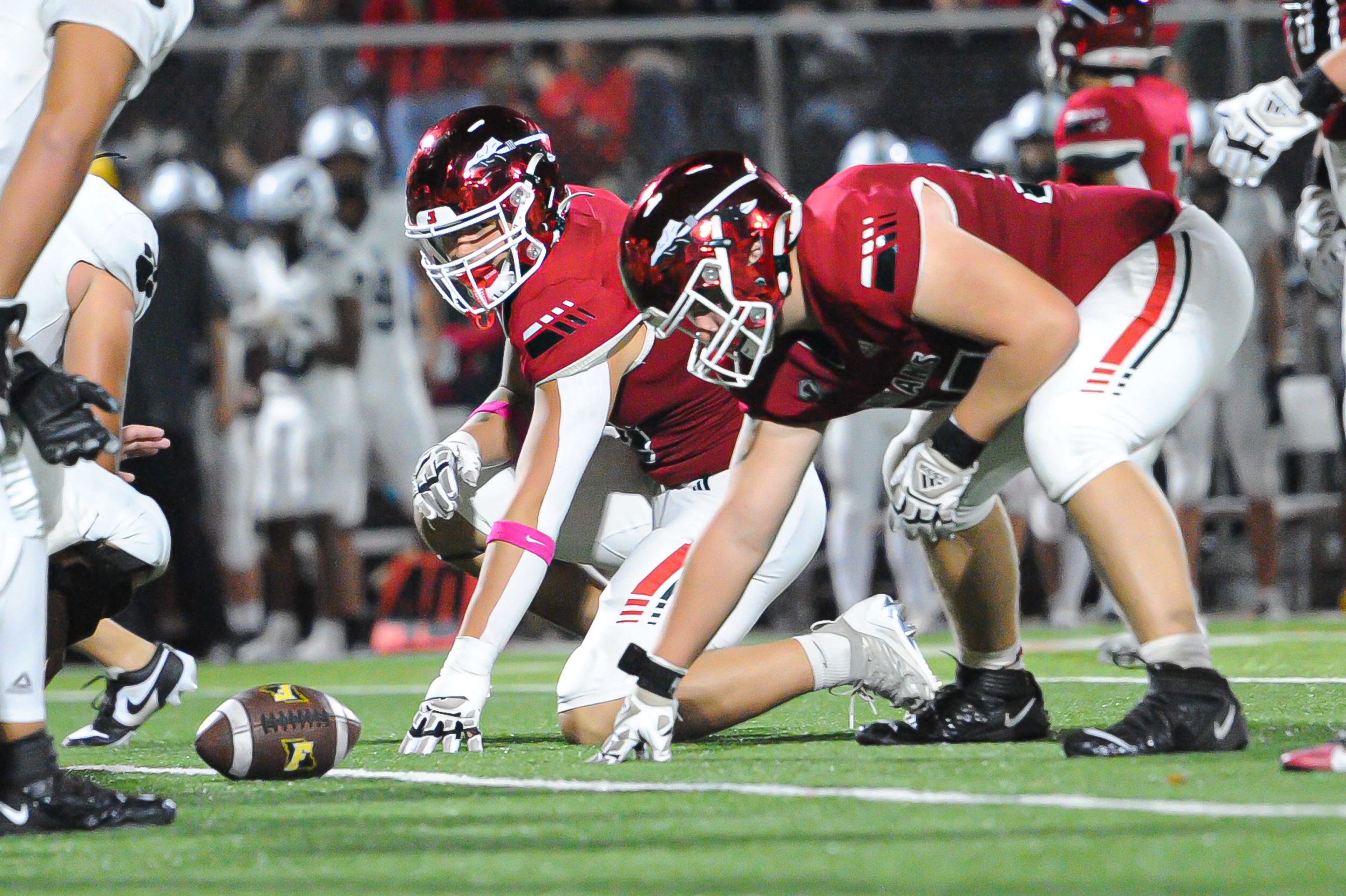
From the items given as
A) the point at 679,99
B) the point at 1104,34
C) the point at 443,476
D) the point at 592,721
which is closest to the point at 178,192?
the point at 679,99

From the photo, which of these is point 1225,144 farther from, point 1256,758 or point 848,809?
point 848,809

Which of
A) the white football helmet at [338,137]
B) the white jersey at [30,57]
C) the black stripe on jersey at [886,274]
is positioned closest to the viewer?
the white jersey at [30,57]

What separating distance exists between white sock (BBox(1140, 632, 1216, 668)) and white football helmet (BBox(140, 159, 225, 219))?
627 centimetres

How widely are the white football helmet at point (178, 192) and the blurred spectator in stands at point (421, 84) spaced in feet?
3.01

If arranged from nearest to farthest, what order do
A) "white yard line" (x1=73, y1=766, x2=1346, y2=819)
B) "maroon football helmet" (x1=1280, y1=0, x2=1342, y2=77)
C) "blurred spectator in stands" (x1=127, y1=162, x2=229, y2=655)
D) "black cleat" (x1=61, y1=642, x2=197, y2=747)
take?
1. "white yard line" (x1=73, y1=766, x2=1346, y2=819)
2. "maroon football helmet" (x1=1280, y1=0, x2=1342, y2=77)
3. "black cleat" (x1=61, y1=642, x2=197, y2=747)
4. "blurred spectator in stands" (x1=127, y1=162, x2=229, y2=655)

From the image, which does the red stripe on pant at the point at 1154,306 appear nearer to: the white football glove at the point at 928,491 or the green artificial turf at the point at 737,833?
the white football glove at the point at 928,491

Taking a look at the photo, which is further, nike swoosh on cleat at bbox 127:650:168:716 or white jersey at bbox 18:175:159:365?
nike swoosh on cleat at bbox 127:650:168:716

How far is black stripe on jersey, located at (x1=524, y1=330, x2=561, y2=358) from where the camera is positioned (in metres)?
4.07

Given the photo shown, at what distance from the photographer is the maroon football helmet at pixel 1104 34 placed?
5836 mm

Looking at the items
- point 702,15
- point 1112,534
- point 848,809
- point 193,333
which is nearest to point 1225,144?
point 1112,534

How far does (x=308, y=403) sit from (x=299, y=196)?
95cm

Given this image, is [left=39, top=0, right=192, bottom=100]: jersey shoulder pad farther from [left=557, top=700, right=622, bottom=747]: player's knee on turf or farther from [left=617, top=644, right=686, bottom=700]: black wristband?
[left=557, top=700, right=622, bottom=747]: player's knee on turf

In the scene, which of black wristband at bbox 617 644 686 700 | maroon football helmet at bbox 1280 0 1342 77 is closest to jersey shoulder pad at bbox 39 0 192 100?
black wristband at bbox 617 644 686 700

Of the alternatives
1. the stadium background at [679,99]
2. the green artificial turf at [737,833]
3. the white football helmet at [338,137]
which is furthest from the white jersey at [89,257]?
the stadium background at [679,99]
